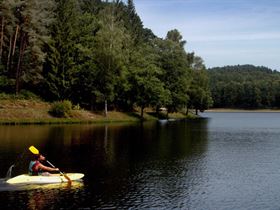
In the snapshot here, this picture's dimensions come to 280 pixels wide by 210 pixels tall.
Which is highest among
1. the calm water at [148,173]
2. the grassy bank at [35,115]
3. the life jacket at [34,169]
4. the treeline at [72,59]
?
the treeline at [72,59]

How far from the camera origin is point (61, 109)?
91375 mm

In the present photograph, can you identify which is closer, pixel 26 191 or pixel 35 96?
pixel 26 191

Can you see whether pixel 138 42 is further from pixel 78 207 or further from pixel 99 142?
pixel 78 207

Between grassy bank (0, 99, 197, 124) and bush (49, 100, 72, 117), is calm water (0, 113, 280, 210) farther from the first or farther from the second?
bush (49, 100, 72, 117)

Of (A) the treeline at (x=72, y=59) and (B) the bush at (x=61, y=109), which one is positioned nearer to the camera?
(B) the bush at (x=61, y=109)

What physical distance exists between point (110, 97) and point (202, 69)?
5726 cm

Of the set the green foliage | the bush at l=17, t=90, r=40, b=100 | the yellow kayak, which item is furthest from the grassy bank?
the yellow kayak

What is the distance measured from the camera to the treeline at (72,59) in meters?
92.6

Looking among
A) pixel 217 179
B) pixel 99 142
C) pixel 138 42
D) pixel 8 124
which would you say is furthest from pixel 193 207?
pixel 138 42

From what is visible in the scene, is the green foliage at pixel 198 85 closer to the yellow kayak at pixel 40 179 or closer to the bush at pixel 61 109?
the bush at pixel 61 109

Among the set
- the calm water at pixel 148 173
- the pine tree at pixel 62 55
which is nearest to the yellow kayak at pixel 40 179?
the calm water at pixel 148 173

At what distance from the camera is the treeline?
92562 millimetres

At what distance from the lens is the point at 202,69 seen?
5827 inches

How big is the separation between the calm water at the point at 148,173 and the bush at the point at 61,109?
28603mm
